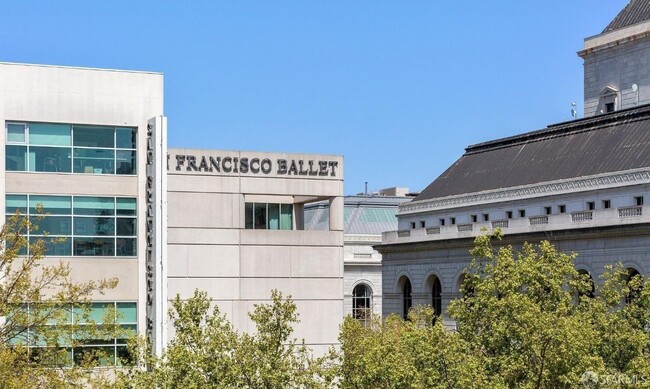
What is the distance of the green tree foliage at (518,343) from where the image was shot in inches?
1673

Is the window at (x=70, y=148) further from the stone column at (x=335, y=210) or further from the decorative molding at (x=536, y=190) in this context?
the decorative molding at (x=536, y=190)

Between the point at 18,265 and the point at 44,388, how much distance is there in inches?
393

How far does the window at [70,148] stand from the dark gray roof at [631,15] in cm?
7368

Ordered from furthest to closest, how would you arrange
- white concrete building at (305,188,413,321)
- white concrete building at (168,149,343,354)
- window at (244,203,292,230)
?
1. white concrete building at (305,188,413,321)
2. window at (244,203,292,230)
3. white concrete building at (168,149,343,354)

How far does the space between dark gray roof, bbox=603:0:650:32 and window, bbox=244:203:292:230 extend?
64896 mm

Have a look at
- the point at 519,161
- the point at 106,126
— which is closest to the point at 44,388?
the point at 106,126

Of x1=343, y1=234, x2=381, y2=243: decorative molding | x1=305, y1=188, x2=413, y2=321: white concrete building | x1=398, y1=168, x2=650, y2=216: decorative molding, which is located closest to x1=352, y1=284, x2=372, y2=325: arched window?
x1=305, y1=188, x2=413, y2=321: white concrete building

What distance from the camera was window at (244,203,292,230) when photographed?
59.6m

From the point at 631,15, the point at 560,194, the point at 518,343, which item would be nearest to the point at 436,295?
the point at 560,194

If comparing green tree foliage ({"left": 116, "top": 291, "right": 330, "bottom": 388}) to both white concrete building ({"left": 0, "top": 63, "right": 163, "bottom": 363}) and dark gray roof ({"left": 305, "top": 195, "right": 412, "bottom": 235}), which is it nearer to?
white concrete building ({"left": 0, "top": 63, "right": 163, "bottom": 363})

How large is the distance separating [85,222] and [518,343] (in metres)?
16.6

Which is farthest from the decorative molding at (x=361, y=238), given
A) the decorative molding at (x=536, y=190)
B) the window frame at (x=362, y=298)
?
the decorative molding at (x=536, y=190)

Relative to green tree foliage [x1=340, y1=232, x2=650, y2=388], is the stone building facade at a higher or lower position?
higher

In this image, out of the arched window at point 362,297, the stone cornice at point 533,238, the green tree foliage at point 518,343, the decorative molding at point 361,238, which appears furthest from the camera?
the decorative molding at point 361,238
